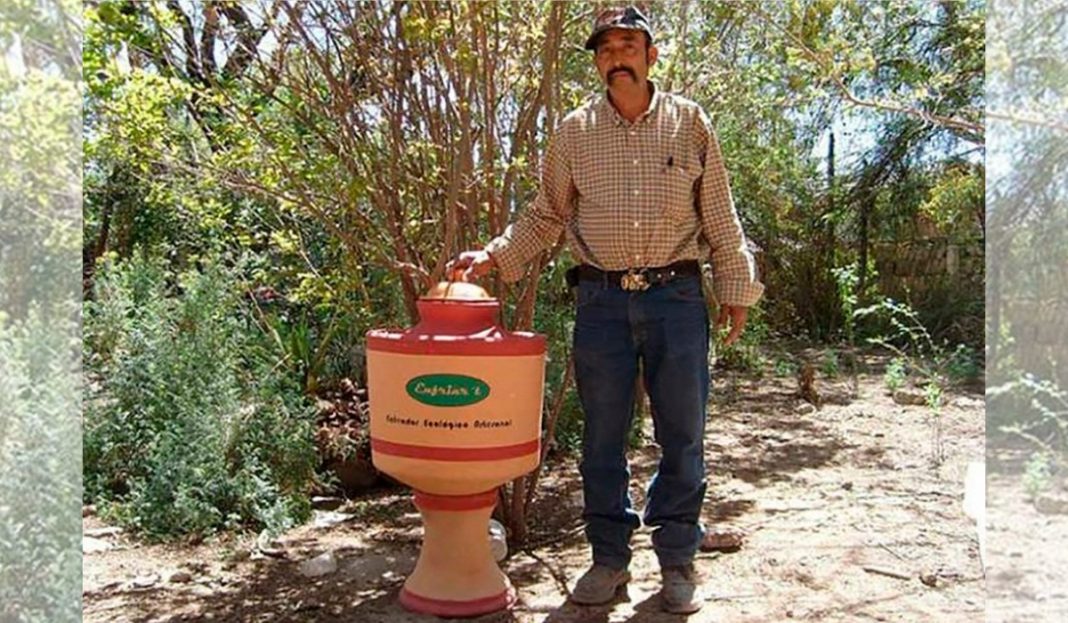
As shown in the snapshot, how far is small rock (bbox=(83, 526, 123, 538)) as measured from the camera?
10.8 feet

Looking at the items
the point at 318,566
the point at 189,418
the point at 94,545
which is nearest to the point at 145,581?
the point at 94,545

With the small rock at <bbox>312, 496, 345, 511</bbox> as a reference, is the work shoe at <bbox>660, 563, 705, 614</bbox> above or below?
above

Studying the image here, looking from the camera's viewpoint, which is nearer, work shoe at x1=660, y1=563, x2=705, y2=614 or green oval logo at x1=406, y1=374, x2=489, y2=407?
green oval logo at x1=406, y1=374, x2=489, y2=407

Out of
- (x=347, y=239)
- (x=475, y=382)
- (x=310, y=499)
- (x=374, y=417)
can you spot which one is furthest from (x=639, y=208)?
(x=310, y=499)

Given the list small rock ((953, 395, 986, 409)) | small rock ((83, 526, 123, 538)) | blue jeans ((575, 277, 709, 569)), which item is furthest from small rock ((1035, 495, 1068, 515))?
small rock ((953, 395, 986, 409))

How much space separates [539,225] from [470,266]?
9.0 inches

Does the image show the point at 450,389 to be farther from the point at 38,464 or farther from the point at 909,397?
the point at 909,397

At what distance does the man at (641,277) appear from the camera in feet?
7.87

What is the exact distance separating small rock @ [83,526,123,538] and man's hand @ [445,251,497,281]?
161cm

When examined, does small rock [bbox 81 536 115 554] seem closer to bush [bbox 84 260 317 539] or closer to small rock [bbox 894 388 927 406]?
bush [bbox 84 260 317 539]

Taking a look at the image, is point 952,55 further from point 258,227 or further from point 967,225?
point 258,227

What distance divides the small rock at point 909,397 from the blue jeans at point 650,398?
11.9ft

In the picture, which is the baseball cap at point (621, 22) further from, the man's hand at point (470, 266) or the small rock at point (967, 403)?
the small rock at point (967, 403)

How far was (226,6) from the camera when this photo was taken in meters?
2.96
